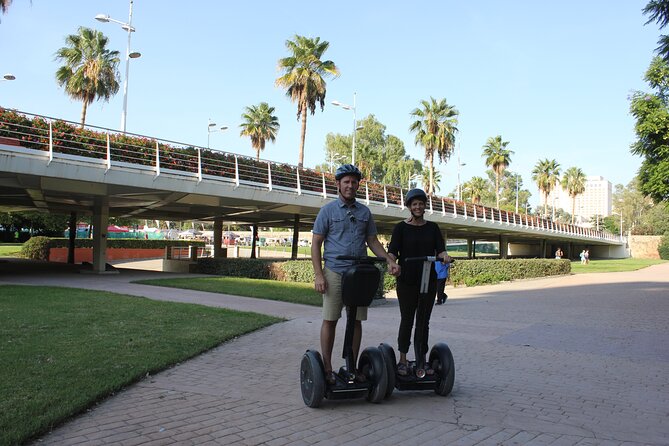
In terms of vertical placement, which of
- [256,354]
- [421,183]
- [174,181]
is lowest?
[256,354]

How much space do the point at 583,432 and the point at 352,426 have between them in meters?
1.77

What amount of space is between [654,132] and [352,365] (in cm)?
1422

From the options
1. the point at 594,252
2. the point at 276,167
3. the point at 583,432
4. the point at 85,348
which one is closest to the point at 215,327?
the point at 85,348

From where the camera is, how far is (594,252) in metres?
83.0

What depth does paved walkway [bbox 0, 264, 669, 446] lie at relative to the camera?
380cm

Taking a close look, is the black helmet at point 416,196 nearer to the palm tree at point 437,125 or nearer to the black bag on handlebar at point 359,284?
the black bag on handlebar at point 359,284

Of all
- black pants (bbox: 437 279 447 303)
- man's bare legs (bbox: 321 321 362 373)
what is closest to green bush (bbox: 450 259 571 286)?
black pants (bbox: 437 279 447 303)

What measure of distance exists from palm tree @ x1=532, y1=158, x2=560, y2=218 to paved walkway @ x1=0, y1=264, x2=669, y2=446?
77.7 m

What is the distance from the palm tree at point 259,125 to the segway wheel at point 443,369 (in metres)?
53.5

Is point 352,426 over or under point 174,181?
under

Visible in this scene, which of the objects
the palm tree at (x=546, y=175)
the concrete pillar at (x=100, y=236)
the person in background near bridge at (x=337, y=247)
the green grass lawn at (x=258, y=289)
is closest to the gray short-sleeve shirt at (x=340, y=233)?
the person in background near bridge at (x=337, y=247)

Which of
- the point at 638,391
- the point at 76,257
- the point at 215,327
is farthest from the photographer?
the point at 76,257

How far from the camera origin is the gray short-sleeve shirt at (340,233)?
14.7 ft

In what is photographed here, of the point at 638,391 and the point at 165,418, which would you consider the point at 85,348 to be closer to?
the point at 165,418
